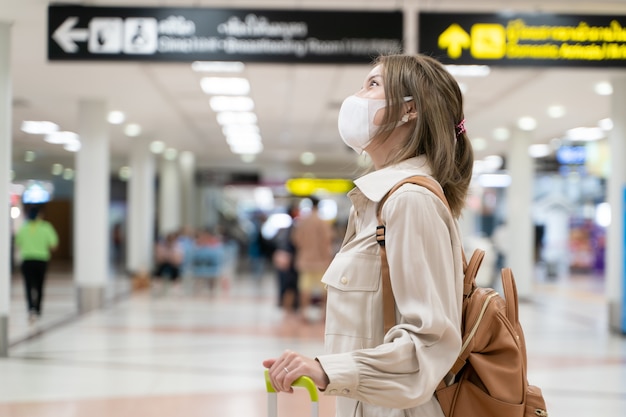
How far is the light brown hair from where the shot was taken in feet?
6.05

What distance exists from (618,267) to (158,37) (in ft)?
27.6

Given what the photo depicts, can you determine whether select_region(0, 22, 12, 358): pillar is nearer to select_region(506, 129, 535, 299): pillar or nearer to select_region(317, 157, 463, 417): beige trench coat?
select_region(317, 157, 463, 417): beige trench coat

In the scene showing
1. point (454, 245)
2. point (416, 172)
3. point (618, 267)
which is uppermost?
point (416, 172)

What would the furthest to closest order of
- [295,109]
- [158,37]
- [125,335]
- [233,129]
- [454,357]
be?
1. [233,129]
2. [295,109]
3. [125,335]
4. [158,37]
5. [454,357]

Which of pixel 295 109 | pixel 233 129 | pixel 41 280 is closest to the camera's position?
pixel 41 280

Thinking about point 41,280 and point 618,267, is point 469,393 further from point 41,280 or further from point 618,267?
point 41,280

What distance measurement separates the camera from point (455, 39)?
7562mm

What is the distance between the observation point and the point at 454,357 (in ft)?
5.36

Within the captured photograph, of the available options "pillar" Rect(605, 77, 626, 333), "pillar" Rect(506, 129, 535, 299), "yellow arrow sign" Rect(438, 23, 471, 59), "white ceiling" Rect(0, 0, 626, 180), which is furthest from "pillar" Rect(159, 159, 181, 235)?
"yellow arrow sign" Rect(438, 23, 471, 59)

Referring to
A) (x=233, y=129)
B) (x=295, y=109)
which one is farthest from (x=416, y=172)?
(x=233, y=129)

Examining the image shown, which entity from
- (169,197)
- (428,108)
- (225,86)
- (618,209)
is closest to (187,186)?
(169,197)

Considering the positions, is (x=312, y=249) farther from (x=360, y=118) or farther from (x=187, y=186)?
(x=187, y=186)

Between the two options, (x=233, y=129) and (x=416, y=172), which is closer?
(x=416, y=172)

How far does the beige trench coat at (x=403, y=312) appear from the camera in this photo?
160cm
